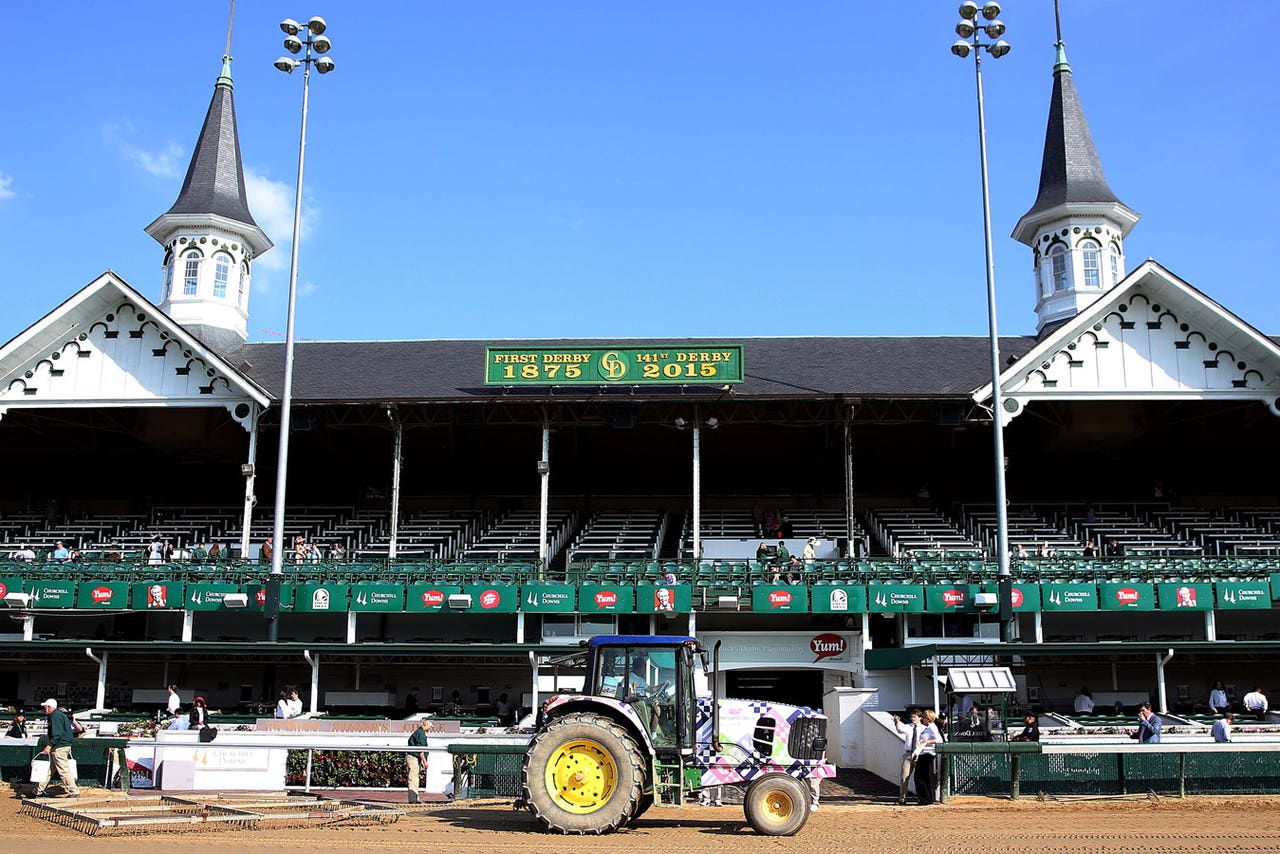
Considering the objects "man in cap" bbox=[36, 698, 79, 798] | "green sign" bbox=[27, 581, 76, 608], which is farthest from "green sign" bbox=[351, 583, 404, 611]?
"man in cap" bbox=[36, 698, 79, 798]

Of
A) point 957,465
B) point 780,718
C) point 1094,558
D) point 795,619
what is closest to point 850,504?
point 795,619

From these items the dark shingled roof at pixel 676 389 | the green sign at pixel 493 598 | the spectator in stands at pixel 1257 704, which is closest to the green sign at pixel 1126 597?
the spectator in stands at pixel 1257 704

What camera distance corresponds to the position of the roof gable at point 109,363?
3175 cm

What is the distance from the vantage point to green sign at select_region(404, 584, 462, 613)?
28.2 m

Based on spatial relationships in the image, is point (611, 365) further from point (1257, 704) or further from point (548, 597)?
point (1257, 704)

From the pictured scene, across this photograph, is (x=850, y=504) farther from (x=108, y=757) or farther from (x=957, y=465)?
(x=108, y=757)

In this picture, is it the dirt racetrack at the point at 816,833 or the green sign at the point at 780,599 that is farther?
the green sign at the point at 780,599

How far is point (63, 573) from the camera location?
29234mm

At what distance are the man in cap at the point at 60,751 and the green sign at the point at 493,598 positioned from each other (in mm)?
11099

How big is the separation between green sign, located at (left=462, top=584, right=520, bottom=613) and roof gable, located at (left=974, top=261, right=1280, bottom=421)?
13189 millimetres

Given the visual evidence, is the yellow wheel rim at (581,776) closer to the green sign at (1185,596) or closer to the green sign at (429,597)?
the green sign at (429,597)

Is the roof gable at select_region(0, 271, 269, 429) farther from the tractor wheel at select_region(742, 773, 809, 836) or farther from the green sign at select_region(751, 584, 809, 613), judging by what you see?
the tractor wheel at select_region(742, 773, 809, 836)

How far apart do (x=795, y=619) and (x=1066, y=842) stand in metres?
17.0

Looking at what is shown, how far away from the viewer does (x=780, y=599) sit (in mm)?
27734
